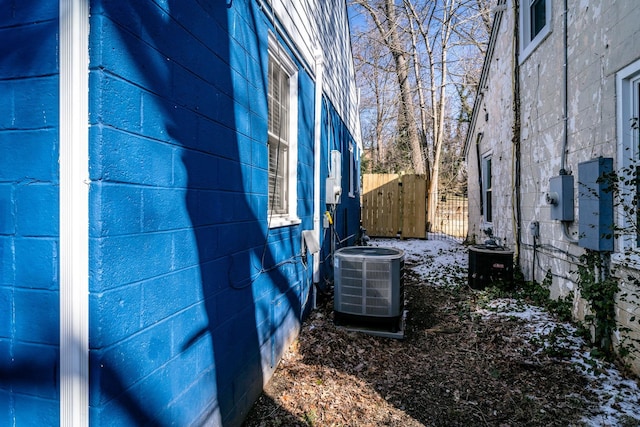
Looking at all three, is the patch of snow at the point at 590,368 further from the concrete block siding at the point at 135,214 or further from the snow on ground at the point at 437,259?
the concrete block siding at the point at 135,214

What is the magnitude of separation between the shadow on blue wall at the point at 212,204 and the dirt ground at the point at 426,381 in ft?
1.60

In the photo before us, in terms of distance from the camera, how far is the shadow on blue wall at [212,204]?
1526mm

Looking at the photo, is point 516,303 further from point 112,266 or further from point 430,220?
point 430,220

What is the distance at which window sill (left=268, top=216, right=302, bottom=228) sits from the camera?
326 cm

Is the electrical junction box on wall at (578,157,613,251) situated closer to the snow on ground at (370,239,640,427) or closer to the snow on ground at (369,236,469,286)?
the snow on ground at (370,239,640,427)

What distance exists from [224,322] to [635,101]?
154 inches

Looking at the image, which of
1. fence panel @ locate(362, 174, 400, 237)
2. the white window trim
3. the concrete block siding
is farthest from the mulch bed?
fence panel @ locate(362, 174, 400, 237)

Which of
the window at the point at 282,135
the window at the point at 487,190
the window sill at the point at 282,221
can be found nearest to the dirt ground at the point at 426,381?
the window sill at the point at 282,221

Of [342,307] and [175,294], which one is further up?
[175,294]

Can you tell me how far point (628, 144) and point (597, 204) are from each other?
0.60 m

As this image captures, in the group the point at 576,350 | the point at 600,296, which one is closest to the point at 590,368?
the point at 576,350

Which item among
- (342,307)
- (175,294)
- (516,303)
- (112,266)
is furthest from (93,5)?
(516,303)

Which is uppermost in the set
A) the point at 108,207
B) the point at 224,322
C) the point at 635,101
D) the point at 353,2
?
the point at 353,2

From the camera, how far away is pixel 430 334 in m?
4.26
